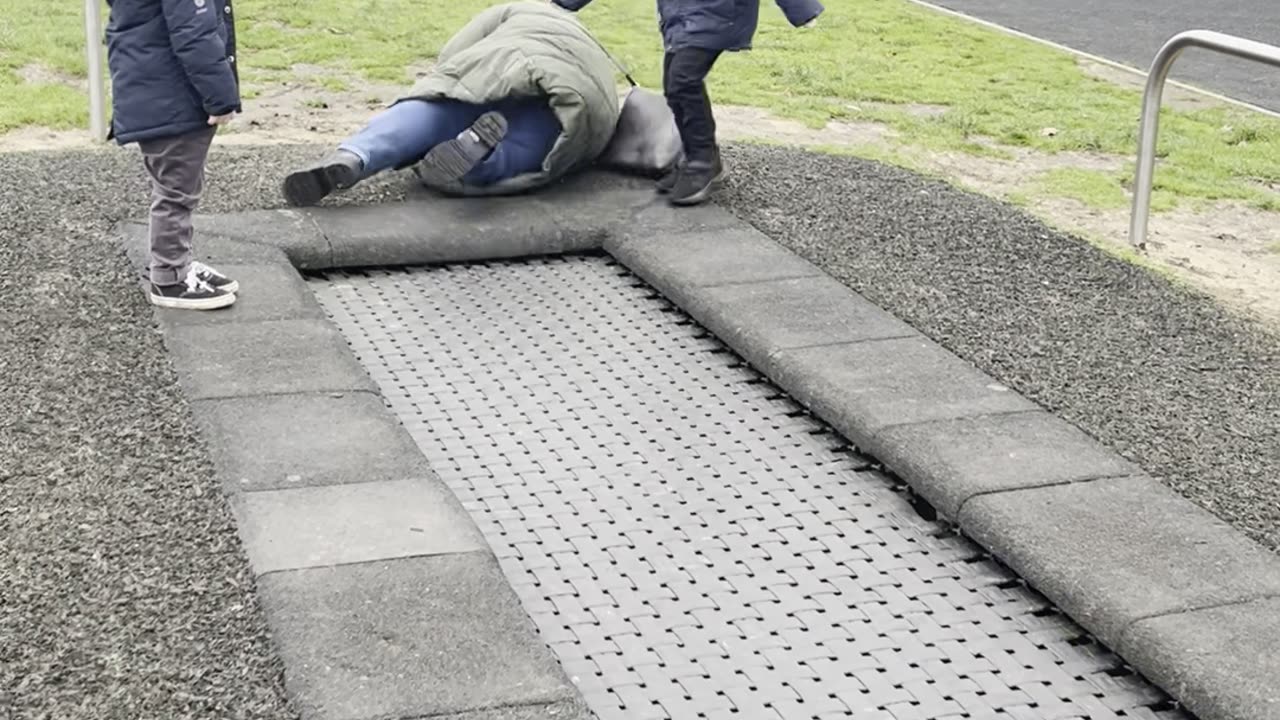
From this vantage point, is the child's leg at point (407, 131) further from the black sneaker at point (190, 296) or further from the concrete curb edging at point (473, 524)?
the black sneaker at point (190, 296)

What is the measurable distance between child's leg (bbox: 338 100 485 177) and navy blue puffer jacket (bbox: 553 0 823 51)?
2.77ft

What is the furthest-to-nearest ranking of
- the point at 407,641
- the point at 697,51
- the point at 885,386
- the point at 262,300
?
1. the point at 697,51
2. the point at 262,300
3. the point at 885,386
4. the point at 407,641

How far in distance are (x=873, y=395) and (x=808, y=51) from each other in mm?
6264

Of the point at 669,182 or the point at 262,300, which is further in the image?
the point at 669,182

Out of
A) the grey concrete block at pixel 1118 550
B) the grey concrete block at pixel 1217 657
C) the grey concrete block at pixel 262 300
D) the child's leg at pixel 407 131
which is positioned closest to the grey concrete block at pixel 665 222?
the child's leg at pixel 407 131

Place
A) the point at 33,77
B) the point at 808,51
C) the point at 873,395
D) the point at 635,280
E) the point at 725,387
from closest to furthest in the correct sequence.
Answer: the point at 873,395 < the point at 725,387 < the point at 635,280 < the point at 33,77 < the point at 808,51

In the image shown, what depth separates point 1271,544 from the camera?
4.30 m

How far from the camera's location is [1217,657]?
12.2ft

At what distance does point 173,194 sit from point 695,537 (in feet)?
6.98

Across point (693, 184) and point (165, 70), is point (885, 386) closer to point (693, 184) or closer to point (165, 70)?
point (693, 184)

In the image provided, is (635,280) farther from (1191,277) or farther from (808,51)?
(808,51)

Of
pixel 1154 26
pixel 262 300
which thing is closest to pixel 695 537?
pixel 262 300

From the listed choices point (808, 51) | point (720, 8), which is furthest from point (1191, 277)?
point (808, 51)

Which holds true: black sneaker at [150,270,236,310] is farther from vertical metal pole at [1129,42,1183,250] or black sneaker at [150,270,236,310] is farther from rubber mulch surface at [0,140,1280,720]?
vertical metal pole at [1129,42,1183,250]
